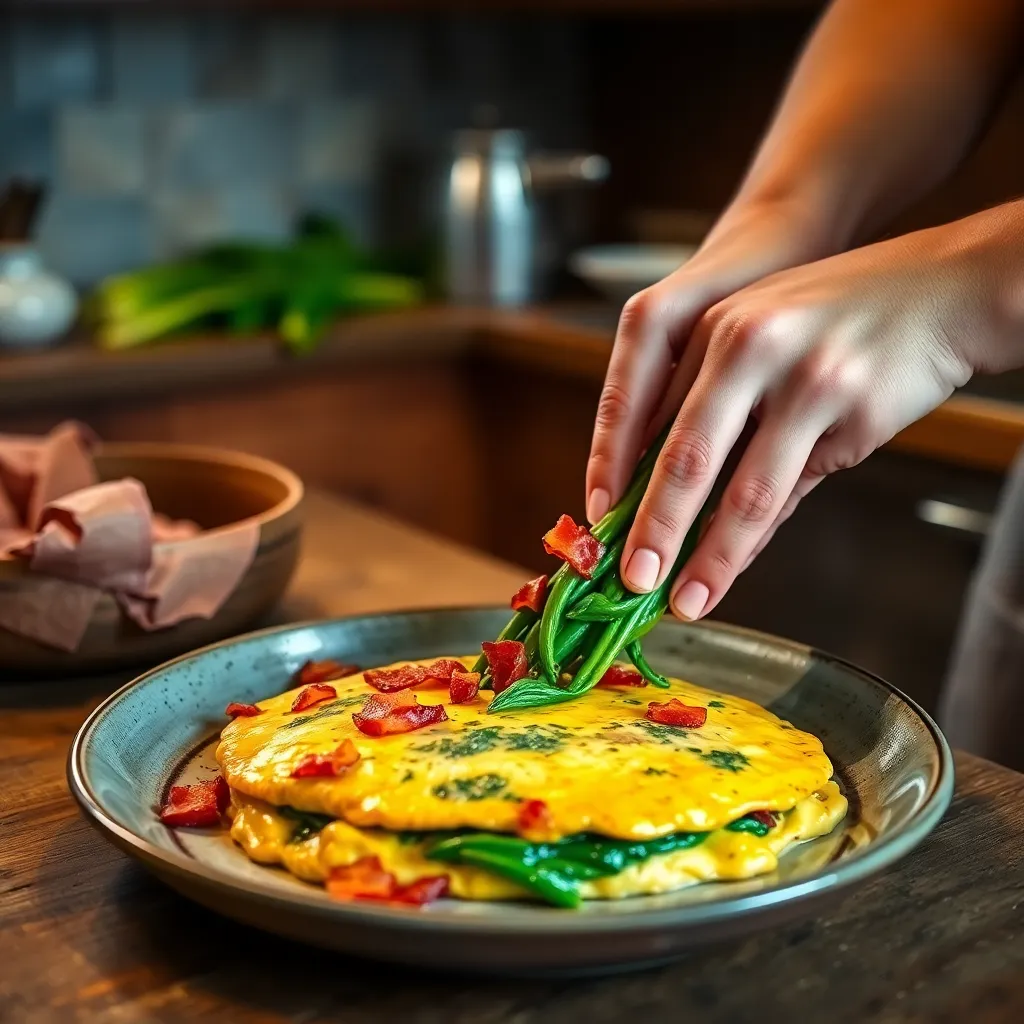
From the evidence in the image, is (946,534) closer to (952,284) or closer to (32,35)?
(952,284)

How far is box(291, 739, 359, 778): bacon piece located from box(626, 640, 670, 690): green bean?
0.28m

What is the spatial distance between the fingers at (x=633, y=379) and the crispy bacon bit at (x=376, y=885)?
0.42m

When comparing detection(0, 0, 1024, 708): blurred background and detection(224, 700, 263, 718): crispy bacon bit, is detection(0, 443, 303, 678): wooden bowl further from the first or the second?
detection(0, 0, 1024, 708): blurred background

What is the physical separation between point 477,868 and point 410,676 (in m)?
0.27

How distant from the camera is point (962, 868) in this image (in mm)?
896

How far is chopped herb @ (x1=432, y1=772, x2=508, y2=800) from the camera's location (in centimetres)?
82

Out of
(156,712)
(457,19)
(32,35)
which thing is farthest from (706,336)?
(457,19)

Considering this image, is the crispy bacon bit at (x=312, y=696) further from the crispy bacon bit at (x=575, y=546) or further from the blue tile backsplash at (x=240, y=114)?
the blue tile backsplash at (x=240, y=114)

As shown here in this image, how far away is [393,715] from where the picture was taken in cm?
94

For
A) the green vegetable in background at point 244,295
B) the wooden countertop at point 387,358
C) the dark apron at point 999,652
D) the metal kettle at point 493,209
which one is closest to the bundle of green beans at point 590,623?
the dark apron at point 999,652

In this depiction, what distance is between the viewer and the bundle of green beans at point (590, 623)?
3.39ft

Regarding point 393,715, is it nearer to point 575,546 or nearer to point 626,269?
point 575,546

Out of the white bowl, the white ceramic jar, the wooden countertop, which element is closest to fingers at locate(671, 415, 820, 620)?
the wooden countertop

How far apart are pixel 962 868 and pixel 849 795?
86mm
